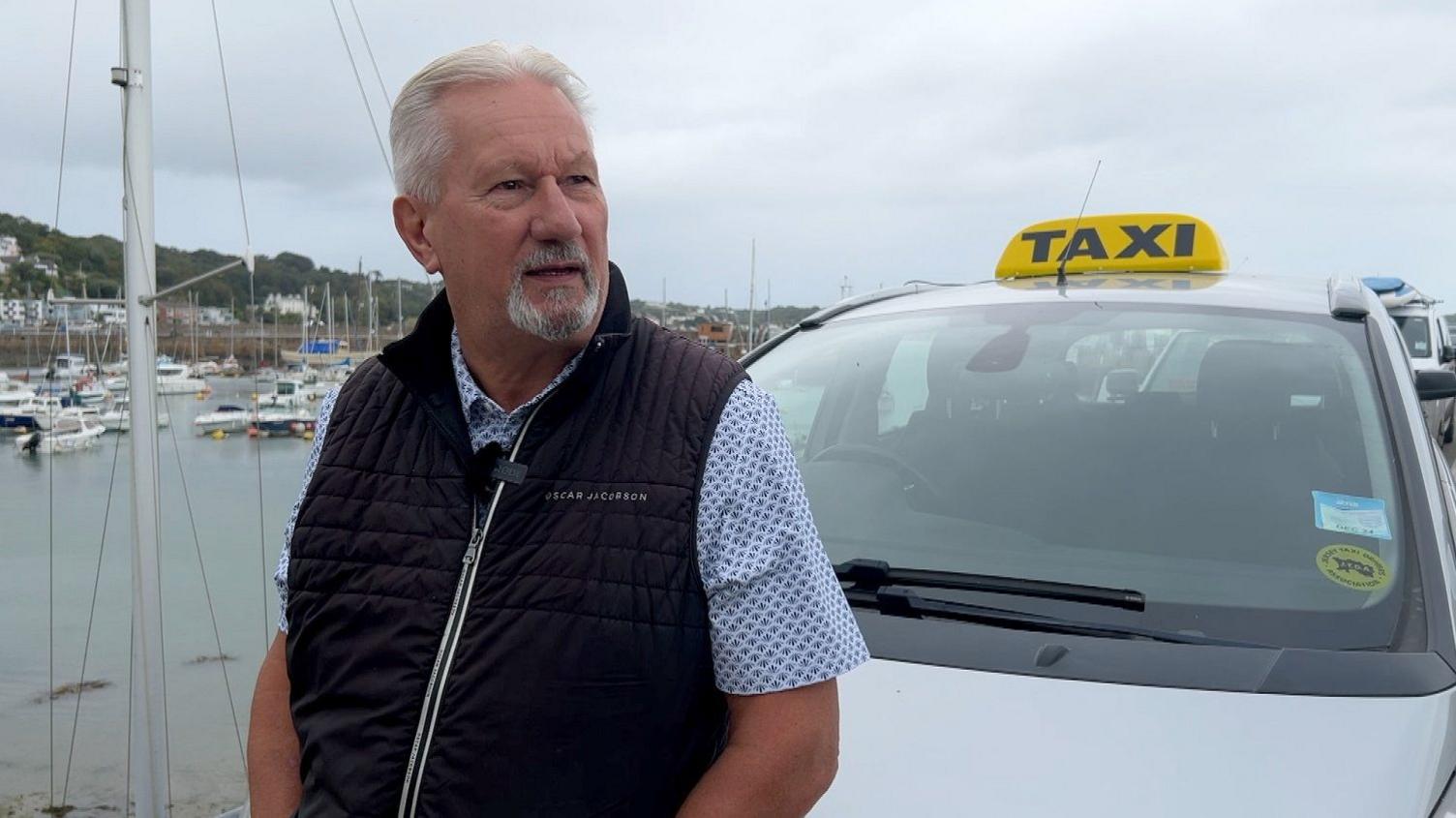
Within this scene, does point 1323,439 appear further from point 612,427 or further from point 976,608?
point 612,427

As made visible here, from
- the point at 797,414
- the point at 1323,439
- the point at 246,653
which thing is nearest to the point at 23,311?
the point at 246,653

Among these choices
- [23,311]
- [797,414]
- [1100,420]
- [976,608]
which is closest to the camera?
[976,608]

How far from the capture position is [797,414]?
9.67 feet

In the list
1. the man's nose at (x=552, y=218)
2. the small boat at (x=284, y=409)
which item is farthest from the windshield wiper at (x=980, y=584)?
the small boat at (x=284, y=409)

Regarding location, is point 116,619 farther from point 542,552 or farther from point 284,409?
point 542,552

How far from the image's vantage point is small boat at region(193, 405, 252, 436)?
6.46 m

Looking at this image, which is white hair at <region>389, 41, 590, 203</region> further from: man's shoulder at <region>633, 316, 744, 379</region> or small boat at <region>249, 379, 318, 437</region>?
small boat at <region>249, 379, 318, 437</region>

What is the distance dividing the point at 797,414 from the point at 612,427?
1.67m

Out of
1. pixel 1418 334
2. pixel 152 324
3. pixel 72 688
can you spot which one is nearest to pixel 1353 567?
pixel 152 324

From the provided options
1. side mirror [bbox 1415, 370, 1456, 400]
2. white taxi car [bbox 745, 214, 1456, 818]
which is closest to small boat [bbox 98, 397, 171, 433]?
white taxi car [bbox 745, 214, 1456, 818]

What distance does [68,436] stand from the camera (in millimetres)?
5727

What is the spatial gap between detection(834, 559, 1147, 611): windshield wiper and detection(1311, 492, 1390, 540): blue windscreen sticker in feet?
1.39

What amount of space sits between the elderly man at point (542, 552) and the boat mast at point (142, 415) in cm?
447

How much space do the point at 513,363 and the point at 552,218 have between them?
0.64 feet
